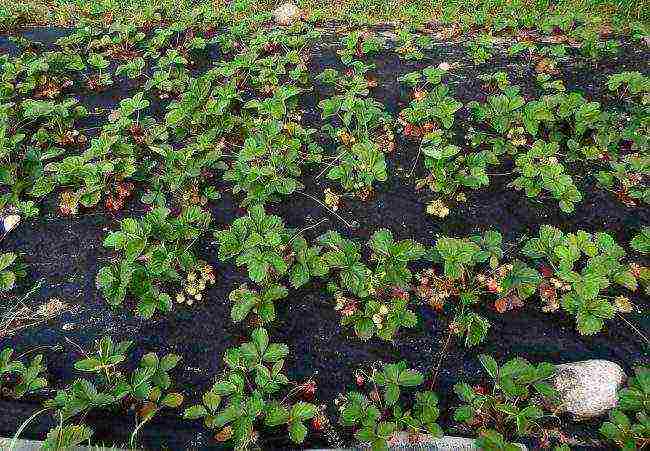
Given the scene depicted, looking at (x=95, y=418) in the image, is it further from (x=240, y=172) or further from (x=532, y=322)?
(x=532, y=322)

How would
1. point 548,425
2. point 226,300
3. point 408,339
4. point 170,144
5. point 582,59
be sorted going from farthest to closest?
point 582,59 → point 170,144 → point 226,300 → point 408,339 → point 548,425

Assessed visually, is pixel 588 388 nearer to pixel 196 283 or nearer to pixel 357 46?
pixel 196 283

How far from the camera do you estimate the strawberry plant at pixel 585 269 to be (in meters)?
2.72

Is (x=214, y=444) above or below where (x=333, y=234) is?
below

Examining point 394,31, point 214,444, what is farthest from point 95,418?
point 394,31

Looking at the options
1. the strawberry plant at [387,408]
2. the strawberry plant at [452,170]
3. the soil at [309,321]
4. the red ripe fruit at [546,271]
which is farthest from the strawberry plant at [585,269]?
the strawberry plant at [387,408]

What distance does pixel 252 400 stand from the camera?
7.86 feet

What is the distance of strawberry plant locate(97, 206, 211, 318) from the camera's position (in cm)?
293

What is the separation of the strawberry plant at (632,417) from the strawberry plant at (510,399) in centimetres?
26

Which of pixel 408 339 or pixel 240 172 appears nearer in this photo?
pixel 408 339

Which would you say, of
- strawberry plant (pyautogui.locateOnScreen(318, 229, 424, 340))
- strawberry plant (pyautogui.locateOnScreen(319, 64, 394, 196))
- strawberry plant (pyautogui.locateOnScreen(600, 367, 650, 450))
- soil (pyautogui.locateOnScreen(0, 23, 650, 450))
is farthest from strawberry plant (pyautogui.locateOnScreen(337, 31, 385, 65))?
strawberry plant (pyautogui.locateOnScreen(600, 367, 650, 450))

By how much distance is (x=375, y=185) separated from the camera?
3.73 metres

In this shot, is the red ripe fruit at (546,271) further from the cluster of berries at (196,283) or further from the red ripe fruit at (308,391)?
the cluster of berries at (196,283)

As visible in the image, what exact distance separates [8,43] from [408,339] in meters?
5.83
